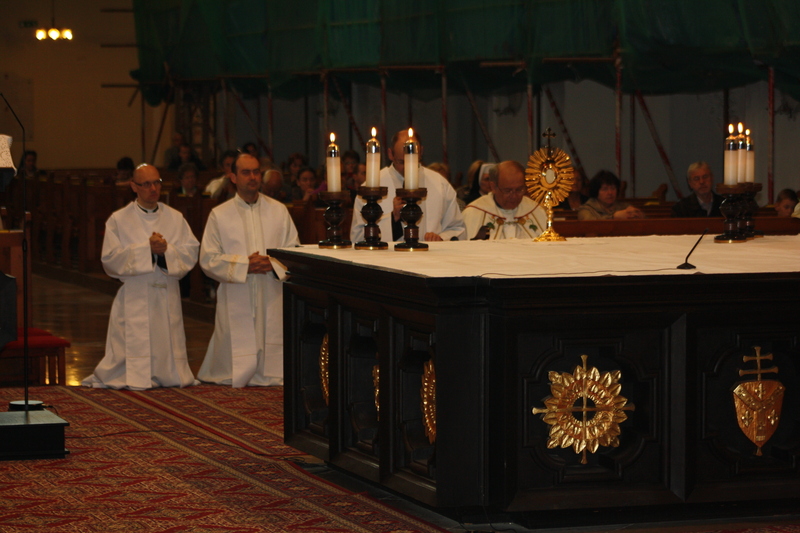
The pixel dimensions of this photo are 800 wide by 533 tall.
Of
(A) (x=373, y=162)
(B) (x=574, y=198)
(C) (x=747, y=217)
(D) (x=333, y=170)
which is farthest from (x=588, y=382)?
(B) (x=574, y=198)

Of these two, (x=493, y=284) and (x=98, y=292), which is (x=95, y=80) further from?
(x=493, y=284)

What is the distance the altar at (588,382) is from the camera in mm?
4688

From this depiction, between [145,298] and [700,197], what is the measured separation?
4049 mm

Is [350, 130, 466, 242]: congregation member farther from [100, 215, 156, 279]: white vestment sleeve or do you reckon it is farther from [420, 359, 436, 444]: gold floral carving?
[420, 359, 436, 444]: gold floral carving

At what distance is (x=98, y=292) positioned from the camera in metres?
14.5

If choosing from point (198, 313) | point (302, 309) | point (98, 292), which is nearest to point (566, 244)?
point (302, 309)

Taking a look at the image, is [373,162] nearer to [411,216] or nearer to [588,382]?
[411,216]

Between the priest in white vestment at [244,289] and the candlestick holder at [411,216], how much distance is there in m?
2.87

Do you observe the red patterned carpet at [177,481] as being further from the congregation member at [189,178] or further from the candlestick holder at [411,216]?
the congregation member at [189,178]

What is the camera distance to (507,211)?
777 cm

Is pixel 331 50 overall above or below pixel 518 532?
above

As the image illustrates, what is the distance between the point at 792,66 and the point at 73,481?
7.45m

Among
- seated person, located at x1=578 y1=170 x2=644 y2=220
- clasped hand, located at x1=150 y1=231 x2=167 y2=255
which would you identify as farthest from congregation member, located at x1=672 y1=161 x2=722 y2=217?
clasped hand, located at x1=150 y1=231 x2=167 y2=255

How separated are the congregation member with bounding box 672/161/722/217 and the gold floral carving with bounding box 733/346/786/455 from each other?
174 inches
